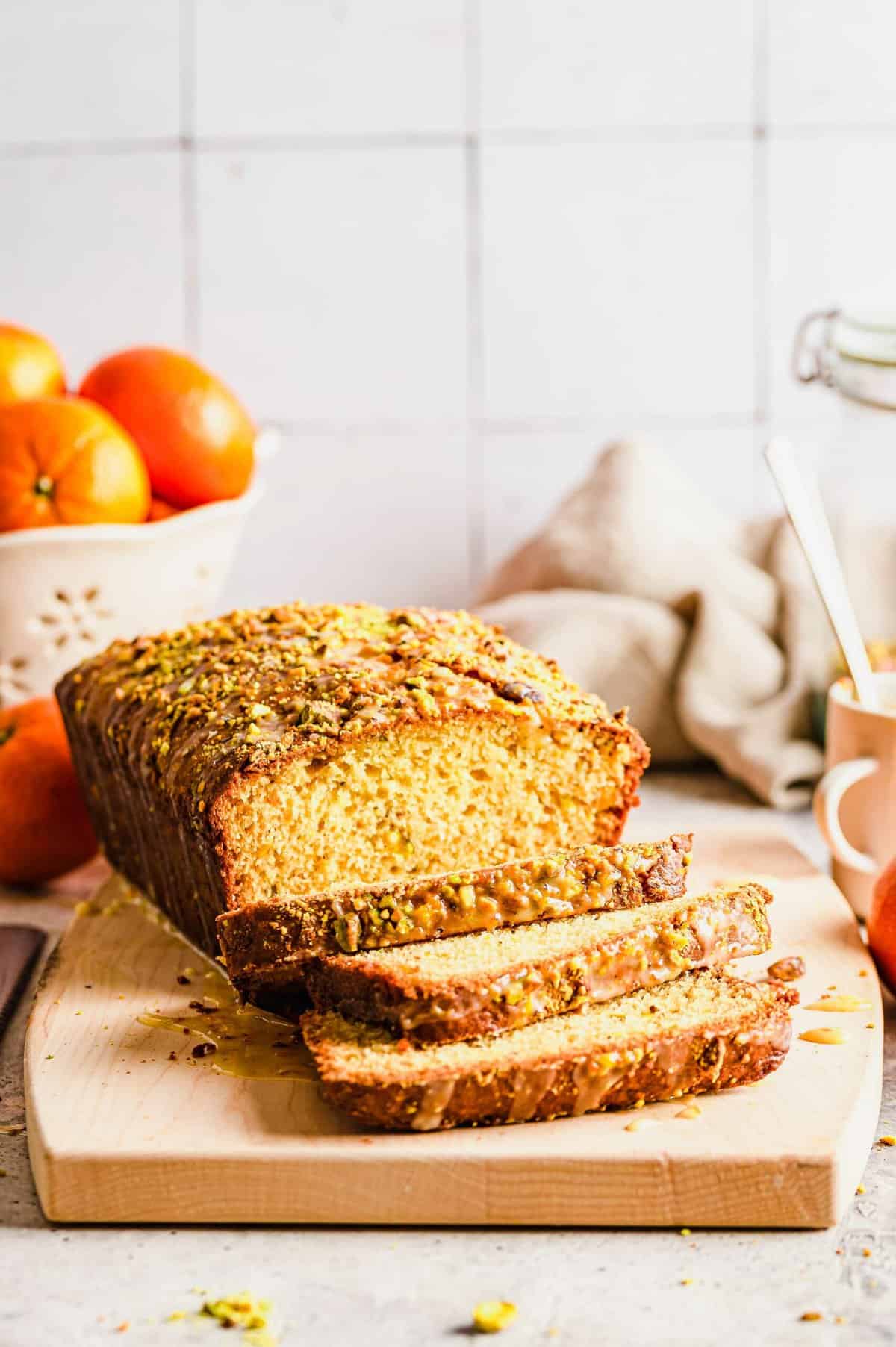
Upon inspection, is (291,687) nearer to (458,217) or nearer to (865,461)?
(865,461)

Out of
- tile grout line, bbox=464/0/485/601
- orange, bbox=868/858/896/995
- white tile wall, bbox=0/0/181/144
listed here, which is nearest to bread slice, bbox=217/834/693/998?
orange, bbox=868/858/896/995

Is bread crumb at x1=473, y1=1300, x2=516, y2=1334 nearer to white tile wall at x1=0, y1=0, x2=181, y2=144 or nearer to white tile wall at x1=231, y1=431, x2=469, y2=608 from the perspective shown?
white tile wall at x1=231, y1=431, x2=469, y2=608

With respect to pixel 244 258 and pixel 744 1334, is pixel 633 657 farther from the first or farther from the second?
pixel 744 1334

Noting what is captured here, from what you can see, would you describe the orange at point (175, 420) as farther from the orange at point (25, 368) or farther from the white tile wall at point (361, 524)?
the white tile wall at point (361, 524)

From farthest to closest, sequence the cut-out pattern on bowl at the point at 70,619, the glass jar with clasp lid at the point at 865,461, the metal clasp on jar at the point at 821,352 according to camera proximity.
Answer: the metal clasp on jar at the point at 821,352
the cut-out pattern on bowl at the point at 70,619
the glass jar with clasp lid at the point at 865,461

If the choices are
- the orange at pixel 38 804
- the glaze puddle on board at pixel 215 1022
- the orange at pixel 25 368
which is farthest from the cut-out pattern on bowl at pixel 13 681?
the glaze puddle on board at pixel 215 1022

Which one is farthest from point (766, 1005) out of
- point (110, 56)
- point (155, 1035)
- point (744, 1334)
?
point (110, 56)
